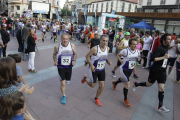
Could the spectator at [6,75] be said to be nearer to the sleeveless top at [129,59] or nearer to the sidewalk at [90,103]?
the sidewalk at [90,103]

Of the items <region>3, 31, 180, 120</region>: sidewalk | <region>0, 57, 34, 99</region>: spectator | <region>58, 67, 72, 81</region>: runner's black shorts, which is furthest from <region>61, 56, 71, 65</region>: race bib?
<region>0, 57, 34, 99</region>: spectator

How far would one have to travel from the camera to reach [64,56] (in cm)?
345

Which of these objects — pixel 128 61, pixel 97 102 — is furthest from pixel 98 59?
pixel 97 102

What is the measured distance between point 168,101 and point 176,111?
49 centimetres

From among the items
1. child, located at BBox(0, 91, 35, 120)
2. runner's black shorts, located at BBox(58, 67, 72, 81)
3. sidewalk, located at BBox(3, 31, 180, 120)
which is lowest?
sidewalk, located at BBox(3, 31, 180, 120)

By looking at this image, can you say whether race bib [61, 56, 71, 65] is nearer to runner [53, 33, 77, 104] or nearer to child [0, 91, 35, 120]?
runner [53, 33, 77, 104]

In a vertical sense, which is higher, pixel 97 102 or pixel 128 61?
pixel 128 61

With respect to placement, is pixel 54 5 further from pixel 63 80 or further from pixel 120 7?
pixel 63 80

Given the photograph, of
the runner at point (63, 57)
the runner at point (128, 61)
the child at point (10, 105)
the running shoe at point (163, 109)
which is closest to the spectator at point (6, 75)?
the child at point (10, 105)

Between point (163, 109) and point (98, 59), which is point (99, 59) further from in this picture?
point (163, 109)

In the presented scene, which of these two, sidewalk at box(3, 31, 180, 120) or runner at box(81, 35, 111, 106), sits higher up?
runner at box(81, 35, 111, 106)

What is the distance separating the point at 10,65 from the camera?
1.80 meters

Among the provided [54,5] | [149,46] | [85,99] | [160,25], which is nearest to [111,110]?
[85,99]

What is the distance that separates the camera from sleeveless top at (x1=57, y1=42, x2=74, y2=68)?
3426mm
